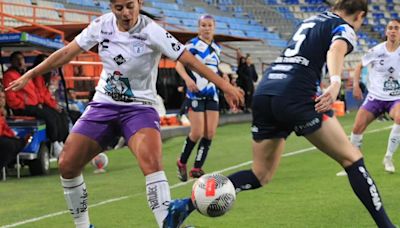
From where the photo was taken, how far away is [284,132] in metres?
6.93

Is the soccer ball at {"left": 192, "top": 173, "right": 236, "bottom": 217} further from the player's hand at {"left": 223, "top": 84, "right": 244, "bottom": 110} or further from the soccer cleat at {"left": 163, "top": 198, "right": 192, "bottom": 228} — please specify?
the player's hand at {"left": 223, "top": 84, "right": 244, "bottom": 110}

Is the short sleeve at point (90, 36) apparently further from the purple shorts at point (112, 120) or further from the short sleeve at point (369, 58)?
the short sleeve at point (369, 58)

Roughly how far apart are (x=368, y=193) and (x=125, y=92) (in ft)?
6.55

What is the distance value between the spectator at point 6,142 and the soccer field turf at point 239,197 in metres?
0.39

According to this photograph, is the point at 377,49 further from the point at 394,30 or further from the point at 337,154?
the point at 337,154

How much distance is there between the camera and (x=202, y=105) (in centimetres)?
1215

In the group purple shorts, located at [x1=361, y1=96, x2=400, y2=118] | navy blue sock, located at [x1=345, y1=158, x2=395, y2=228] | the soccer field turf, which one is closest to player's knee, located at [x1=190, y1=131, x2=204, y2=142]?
the soccer field turf

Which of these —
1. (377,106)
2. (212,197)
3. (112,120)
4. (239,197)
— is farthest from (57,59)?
(377,106)

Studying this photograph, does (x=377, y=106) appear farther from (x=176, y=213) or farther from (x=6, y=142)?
(x=176, y=213)

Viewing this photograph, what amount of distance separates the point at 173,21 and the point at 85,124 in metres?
26.0

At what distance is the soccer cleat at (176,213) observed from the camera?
6.49 m

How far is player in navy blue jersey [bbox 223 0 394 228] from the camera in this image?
6.55 m

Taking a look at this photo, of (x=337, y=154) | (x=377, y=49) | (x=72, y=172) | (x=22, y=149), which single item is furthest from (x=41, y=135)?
(x=337, y=154)

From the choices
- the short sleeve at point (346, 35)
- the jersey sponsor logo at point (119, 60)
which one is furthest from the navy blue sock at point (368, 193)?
the jersey sponsor logo at point (119, 60)
